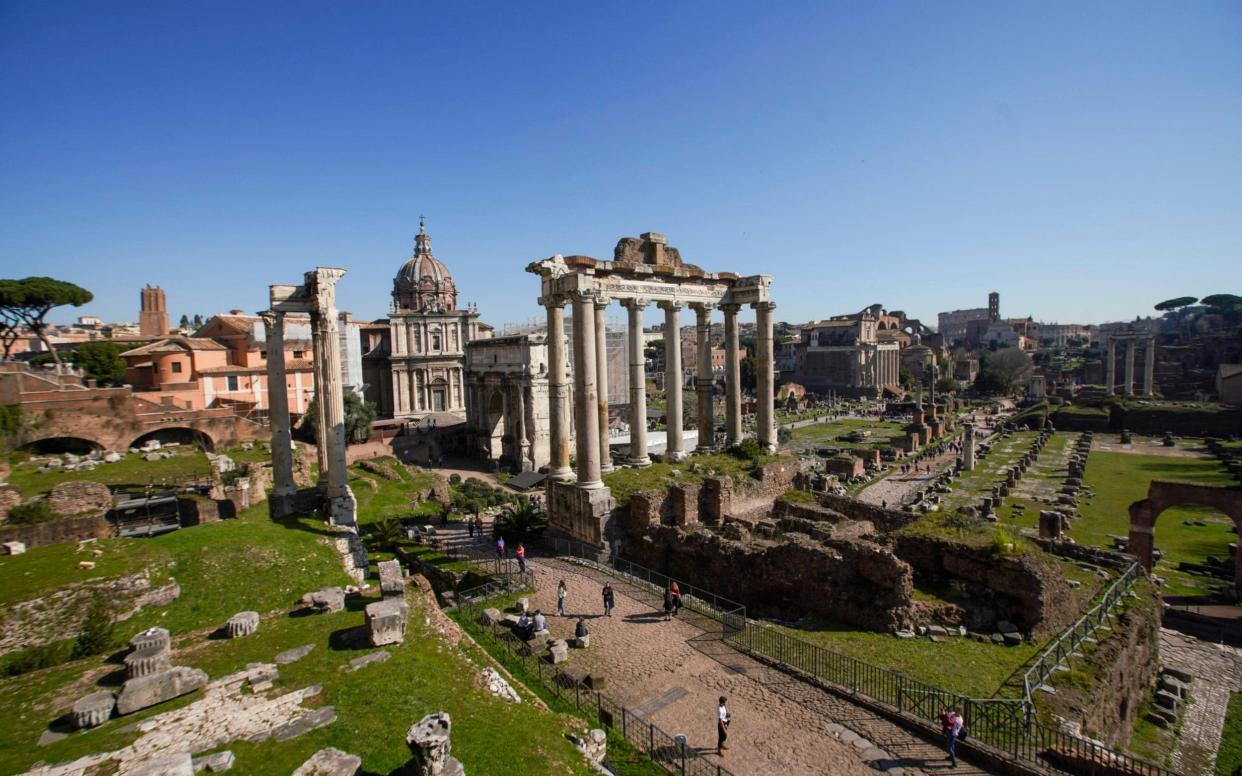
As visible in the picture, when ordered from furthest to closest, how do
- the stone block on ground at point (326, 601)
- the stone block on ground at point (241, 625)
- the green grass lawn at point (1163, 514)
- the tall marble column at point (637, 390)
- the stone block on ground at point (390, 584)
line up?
the green grass lawn at point (1163, 514)
the tall marble column at point (637, 390)
the stone block on ground at point (326, 601)
the stone block on ground at point (390, 584)
the stone block on ground at point (241, 625)

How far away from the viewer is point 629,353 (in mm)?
22453

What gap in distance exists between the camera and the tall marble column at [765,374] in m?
24.1

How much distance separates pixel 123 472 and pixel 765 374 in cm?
2695

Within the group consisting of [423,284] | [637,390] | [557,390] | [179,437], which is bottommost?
[179,437]

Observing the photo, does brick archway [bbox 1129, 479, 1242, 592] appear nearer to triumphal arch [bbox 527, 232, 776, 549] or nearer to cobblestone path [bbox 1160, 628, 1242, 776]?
cobblestone path [bbox 1160, 628, 1242, 776]

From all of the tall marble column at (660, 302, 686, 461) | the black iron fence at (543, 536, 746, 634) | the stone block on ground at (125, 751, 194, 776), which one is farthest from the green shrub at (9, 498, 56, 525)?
the tall marble column at (660, 302, 686, 461)

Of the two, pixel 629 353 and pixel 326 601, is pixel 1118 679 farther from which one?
pixel 326 601

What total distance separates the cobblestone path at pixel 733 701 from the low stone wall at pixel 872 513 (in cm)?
804

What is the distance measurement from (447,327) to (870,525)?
45.2m

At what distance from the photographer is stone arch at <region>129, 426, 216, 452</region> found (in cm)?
3177

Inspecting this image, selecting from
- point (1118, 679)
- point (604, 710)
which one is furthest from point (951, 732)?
point (1118, 679)

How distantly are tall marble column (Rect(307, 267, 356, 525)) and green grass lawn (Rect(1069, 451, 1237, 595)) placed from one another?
2958 centimetres

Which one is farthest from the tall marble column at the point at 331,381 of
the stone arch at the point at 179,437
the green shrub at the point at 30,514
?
the stone arch at the point at 179,437

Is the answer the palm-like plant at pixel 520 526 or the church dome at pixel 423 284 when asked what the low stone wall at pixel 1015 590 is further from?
the church dome at pixel 423 284
